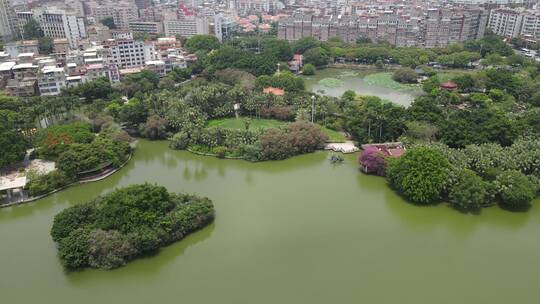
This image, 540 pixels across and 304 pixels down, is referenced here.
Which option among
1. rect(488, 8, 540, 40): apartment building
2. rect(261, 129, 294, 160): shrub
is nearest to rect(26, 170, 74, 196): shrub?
rect(261, 129, 294, 160): shrub

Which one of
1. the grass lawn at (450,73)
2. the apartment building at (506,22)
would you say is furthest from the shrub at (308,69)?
the apartment building at (506,22)

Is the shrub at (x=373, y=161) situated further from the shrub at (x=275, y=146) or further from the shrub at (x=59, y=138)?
the shrub at (x=59, y=138)

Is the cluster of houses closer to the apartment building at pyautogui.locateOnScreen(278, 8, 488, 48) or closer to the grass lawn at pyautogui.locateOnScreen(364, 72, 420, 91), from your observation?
the grass lawn at pyautogui.locateOnScreen(364, 72, 420, 91)

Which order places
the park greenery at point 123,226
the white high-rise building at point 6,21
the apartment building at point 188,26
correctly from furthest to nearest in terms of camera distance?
the apartment building at point 188,26, the white high-rise building at point 6,21, the park greenery at point 123,226

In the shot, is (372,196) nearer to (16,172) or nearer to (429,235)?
(429,235)

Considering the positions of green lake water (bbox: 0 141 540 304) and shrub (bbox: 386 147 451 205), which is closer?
green lake water (bbox: 0 141 540 304)

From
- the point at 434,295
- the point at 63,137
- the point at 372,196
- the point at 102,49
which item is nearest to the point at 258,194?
the point at 372,196

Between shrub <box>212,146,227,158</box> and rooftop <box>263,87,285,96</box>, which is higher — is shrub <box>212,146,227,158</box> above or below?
below
